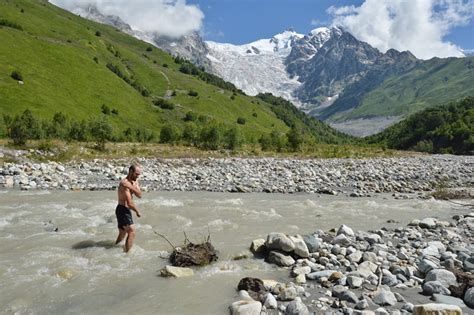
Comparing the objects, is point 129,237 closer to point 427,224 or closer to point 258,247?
point 258,247

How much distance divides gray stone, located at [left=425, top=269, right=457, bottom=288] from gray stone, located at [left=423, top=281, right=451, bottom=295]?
0.96 feet

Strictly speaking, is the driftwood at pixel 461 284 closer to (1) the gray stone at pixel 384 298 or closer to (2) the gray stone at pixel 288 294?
(1) the gray stone at pixel 384 298

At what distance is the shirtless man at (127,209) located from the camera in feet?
44.0

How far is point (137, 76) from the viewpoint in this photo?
16475 centimetres

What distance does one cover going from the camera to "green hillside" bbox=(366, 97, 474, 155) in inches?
5103

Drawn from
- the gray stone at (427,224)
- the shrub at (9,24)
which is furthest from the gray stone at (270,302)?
the shrub at (9,24)

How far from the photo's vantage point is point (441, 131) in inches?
5743

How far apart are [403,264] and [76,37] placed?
170895mm

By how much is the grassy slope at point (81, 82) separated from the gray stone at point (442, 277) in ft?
290

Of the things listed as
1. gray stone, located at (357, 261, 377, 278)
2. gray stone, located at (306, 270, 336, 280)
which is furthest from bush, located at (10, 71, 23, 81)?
gray stone, located at (357, 261, 377, 278)

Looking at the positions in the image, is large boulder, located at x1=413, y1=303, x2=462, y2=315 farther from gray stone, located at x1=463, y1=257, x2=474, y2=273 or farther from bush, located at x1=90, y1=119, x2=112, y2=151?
bush, located at x1=90, y1=119, x2=112, y2=151

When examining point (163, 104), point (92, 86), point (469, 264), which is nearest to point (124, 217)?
point (469, 264)

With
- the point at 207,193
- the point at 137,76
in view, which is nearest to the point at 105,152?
the point at 207,193

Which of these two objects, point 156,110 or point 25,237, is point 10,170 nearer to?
point 25,237
